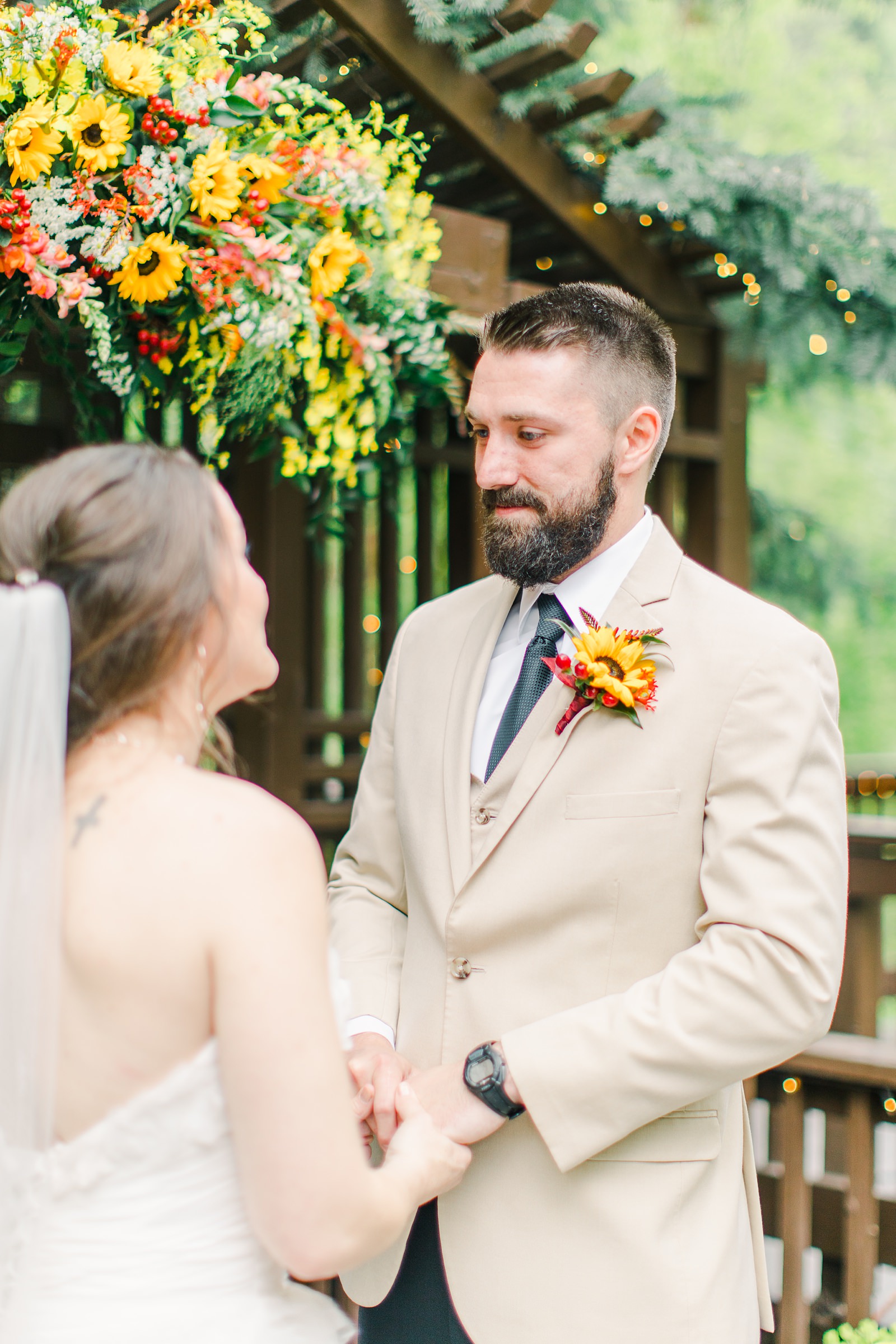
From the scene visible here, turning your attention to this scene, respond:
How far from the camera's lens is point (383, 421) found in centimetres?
256

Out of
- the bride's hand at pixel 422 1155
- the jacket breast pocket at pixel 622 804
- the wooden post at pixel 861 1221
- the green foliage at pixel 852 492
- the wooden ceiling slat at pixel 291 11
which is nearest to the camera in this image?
the bride's hand at pixel 422 1155

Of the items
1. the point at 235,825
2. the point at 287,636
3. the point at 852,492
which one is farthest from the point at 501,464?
the point at 852,492

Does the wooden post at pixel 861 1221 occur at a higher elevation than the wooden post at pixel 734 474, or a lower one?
lower

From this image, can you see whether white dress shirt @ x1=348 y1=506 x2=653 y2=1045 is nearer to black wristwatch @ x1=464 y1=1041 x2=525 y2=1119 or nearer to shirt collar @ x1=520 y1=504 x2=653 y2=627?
shirt collar @ x1=520 y1=504 x2=653 y2=627

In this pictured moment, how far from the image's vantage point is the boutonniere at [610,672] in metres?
1.74

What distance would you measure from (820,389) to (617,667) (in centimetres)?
297

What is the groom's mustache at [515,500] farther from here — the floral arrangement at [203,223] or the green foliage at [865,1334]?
the green foliage at [865,1334]

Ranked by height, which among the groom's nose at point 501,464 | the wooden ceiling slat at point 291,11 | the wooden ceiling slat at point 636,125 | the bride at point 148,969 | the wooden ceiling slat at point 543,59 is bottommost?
Answer: the bride at point 148,969

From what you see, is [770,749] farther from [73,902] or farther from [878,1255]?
[878,1255]

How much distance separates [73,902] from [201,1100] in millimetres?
256

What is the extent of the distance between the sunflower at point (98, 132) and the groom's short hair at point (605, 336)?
0.70 meters

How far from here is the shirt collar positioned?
1.98 metres

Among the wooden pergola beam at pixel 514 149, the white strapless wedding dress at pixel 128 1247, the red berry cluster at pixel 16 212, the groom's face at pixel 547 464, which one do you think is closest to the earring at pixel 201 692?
the white strapless wedding dress at pixel 128 1247

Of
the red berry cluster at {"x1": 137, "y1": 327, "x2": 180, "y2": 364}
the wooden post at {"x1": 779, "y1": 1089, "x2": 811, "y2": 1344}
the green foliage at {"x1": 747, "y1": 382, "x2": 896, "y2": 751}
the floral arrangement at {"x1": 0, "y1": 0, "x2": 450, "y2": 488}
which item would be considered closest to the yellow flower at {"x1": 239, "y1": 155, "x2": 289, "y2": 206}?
the floral arrangement at {"x1": 0, "y1": 0, "x2": 450, "y2": 488}
